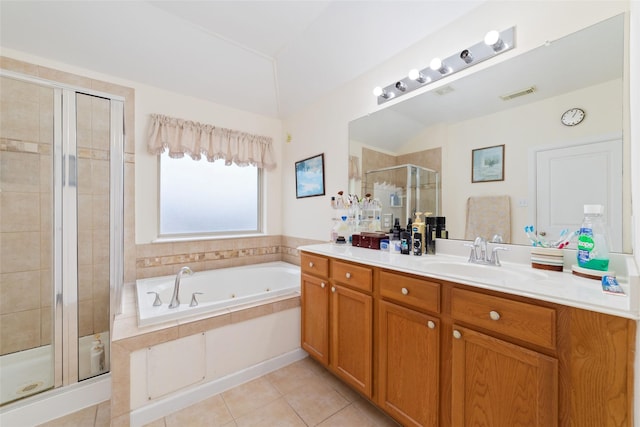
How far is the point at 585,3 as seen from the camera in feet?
3.72

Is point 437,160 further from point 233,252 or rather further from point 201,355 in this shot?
point 233,252

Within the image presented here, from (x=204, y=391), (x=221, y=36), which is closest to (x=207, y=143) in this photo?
(x=221, y=36)

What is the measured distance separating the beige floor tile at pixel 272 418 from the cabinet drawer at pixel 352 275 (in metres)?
0.83

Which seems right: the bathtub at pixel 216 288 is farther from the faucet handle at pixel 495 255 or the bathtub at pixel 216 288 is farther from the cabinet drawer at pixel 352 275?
the faucet handle at pixel 495 255

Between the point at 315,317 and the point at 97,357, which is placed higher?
Result: the point at 315,317

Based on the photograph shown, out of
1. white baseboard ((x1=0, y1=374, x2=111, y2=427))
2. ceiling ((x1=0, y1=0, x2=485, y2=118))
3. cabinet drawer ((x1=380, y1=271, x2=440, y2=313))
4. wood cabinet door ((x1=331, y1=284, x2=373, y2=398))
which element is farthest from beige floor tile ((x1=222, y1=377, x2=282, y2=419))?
ceiling ((x1=0, y1=0, x2=485, y2=118))

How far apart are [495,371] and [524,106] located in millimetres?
1299

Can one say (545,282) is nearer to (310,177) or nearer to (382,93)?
(382,93)

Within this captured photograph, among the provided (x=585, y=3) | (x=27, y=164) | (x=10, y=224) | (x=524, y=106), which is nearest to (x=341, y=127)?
(x=524, y=106)

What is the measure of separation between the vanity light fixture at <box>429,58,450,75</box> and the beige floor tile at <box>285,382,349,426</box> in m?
2.23

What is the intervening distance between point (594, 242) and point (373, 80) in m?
1.75

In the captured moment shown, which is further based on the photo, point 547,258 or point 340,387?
point 340,387

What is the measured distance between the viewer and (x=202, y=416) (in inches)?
58.0

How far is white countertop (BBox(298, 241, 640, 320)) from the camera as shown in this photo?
710 mm
